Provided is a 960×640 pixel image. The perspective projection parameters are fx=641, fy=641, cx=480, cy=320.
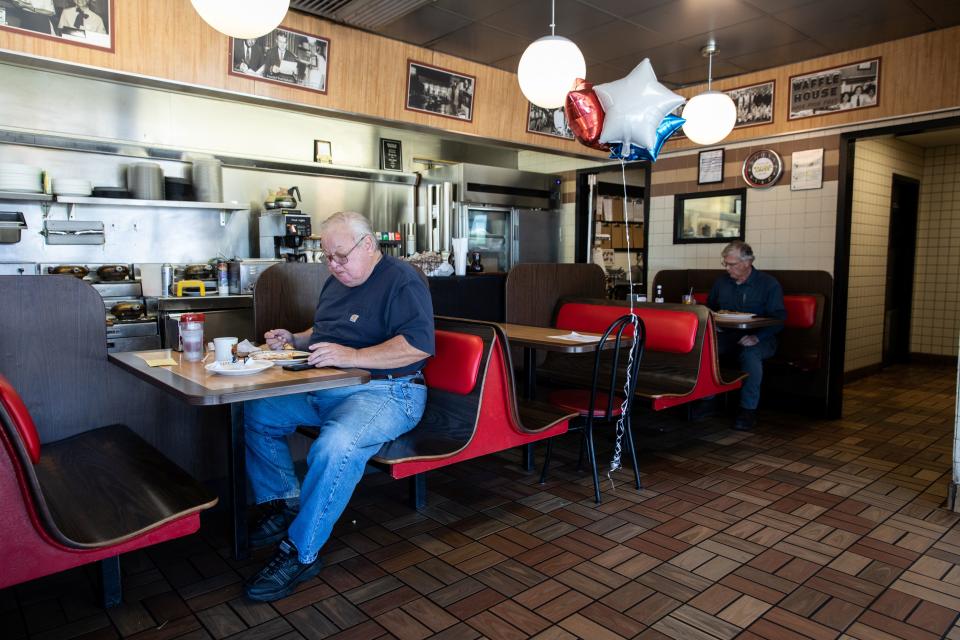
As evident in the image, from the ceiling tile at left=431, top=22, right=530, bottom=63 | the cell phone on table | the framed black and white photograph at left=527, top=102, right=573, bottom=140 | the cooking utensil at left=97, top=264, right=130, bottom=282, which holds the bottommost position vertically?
the cell phone on table

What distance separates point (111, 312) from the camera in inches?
191

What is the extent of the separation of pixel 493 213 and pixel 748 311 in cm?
336

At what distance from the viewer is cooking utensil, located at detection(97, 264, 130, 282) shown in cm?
508

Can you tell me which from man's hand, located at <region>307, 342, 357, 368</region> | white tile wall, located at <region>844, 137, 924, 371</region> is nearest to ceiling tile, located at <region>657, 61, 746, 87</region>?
white tile wall, located at <region>844, 137, 924, 371</region>

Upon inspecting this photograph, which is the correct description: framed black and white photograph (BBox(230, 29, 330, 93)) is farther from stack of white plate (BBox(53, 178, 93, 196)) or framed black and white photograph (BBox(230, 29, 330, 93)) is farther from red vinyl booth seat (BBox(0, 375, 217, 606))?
red vinyl booth seat (BBox(0, 375, 217, 606))

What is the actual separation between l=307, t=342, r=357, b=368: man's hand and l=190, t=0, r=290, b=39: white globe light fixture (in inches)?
55.1

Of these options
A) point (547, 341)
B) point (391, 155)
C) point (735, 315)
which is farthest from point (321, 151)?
point (735, 315)

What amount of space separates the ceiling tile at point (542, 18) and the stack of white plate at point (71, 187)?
3342mm

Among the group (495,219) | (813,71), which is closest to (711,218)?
(813,71)

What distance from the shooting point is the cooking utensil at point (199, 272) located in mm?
5348

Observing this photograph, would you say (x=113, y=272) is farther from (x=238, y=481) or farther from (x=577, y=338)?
(x=577, y=338)

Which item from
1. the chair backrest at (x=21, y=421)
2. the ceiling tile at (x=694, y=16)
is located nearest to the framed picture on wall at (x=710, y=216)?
the ceiling tile at (x=694, y=16)

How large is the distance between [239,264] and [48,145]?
172 cm

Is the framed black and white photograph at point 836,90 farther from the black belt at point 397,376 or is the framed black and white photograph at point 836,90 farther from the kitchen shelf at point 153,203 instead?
the kitchen shelf at point 153,203
